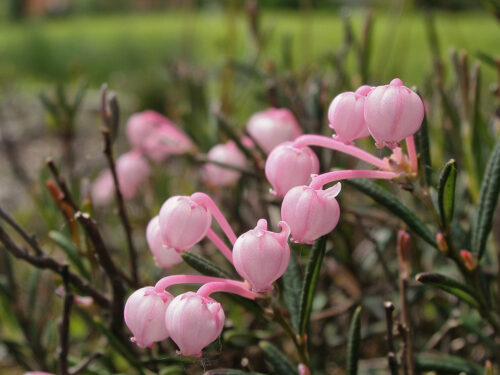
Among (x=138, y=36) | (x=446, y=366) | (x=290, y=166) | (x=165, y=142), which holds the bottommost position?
(x=138, y=36)

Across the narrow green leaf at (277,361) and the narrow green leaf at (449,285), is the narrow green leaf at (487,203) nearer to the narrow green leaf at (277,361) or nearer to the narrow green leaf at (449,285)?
the narrow green leaf at (449,285)

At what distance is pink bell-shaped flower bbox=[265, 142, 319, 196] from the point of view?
0.40m

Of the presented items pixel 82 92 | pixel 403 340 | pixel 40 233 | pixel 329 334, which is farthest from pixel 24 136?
pixel 403 340

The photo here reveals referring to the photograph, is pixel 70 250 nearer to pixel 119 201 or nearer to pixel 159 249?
pixel 119 201

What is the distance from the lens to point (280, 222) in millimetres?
375

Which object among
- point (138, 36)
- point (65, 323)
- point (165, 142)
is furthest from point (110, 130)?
point (138, 36)

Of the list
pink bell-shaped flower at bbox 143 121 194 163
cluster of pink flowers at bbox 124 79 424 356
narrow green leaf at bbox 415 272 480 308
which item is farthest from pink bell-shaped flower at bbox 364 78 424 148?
pink bell-shaped flower at bbox 143 121 194 163

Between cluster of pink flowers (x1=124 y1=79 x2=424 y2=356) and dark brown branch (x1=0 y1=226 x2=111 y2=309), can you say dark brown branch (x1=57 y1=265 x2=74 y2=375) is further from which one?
cluster of pink flowers (x1=124 y1=79 x2=424 y2=356)

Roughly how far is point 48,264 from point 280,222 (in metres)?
0.24

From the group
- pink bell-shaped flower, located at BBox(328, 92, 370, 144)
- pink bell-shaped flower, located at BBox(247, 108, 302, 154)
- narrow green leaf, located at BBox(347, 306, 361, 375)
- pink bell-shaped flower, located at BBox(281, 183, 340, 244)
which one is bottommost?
narrow green leaf, located at BBox(347, 306, 361, 375)

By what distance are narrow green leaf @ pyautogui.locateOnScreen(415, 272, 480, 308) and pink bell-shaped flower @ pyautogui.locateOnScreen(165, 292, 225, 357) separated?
0.47 ft

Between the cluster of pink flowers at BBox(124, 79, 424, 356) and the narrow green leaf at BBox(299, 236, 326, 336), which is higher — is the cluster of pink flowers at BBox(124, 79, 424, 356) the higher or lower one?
the higher one

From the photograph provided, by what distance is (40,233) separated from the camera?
1643mm

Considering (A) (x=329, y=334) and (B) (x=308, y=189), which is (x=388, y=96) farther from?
(A) (x=329, y=334)
